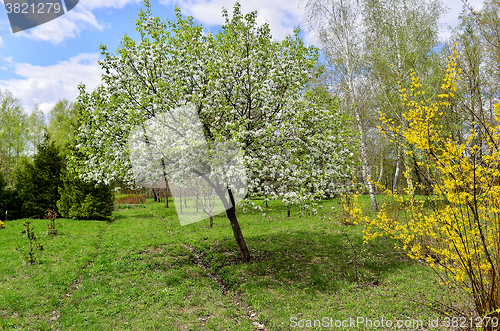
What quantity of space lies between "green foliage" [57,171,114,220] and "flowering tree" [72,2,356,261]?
33.3 ft

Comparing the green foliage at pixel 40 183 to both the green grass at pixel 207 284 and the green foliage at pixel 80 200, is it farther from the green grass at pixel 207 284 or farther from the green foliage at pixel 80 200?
the green grass at pixel 207 284

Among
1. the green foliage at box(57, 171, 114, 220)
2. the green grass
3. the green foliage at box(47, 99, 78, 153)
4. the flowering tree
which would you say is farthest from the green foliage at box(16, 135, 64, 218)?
the flowering tree

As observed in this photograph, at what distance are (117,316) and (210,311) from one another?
6.89ft

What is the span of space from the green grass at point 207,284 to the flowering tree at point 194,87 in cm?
283

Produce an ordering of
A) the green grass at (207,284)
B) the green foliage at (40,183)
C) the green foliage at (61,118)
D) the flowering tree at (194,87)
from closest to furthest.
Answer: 1. the green grass at (207,284)
2. the flowering tree at (194,87)
3. the green foliage at (40,183)
4. the green foliage at (61,118)

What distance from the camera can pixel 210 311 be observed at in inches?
247

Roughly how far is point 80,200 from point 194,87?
13673 mm

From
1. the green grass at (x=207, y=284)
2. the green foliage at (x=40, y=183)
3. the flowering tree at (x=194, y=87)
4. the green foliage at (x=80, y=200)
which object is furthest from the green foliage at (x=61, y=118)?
the flowering tree at (x=194, y=87)

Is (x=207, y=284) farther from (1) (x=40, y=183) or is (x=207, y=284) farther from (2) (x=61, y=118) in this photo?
(2) (x=61, y=118)

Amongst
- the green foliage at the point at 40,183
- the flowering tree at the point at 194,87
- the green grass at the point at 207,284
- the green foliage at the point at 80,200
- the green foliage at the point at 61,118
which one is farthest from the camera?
the green foliage at the point at 61,118

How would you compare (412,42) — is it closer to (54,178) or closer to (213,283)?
(213,283)

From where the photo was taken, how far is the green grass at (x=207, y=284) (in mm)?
5922

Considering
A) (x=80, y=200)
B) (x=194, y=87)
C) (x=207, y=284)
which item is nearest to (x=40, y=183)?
(x=80, y=200)

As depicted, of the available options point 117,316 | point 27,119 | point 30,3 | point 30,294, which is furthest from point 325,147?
→ point 27,119
